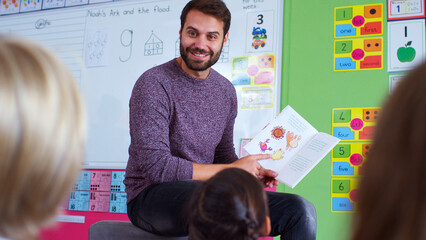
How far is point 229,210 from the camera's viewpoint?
1.14 m

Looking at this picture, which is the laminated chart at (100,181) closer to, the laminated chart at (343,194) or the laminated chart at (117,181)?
the laminated chart at (117,181)

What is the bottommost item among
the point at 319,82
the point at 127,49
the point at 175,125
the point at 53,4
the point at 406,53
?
the point at 175,125

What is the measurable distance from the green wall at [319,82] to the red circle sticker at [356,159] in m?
0.11

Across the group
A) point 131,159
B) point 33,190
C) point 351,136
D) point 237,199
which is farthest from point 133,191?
point 351,136

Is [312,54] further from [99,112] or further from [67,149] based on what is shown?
[67,149]

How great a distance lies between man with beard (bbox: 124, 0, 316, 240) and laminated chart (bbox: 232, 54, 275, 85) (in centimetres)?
49

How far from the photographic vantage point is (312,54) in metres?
2.37

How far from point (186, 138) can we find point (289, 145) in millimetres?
397

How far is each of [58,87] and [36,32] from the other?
2.79 m

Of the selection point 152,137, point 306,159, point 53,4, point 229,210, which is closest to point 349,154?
point 306,159

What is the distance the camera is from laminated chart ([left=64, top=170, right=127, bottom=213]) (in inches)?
105

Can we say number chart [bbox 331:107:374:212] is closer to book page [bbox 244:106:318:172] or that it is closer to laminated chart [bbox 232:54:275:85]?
laminated chart [bbox 232:54:275:85]

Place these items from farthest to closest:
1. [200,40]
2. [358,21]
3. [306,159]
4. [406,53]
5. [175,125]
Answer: [358,21] → [406,53] → [200,40] → [175,125] → [306,159]

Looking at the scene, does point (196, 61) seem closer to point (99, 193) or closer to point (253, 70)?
point (253, 70)
